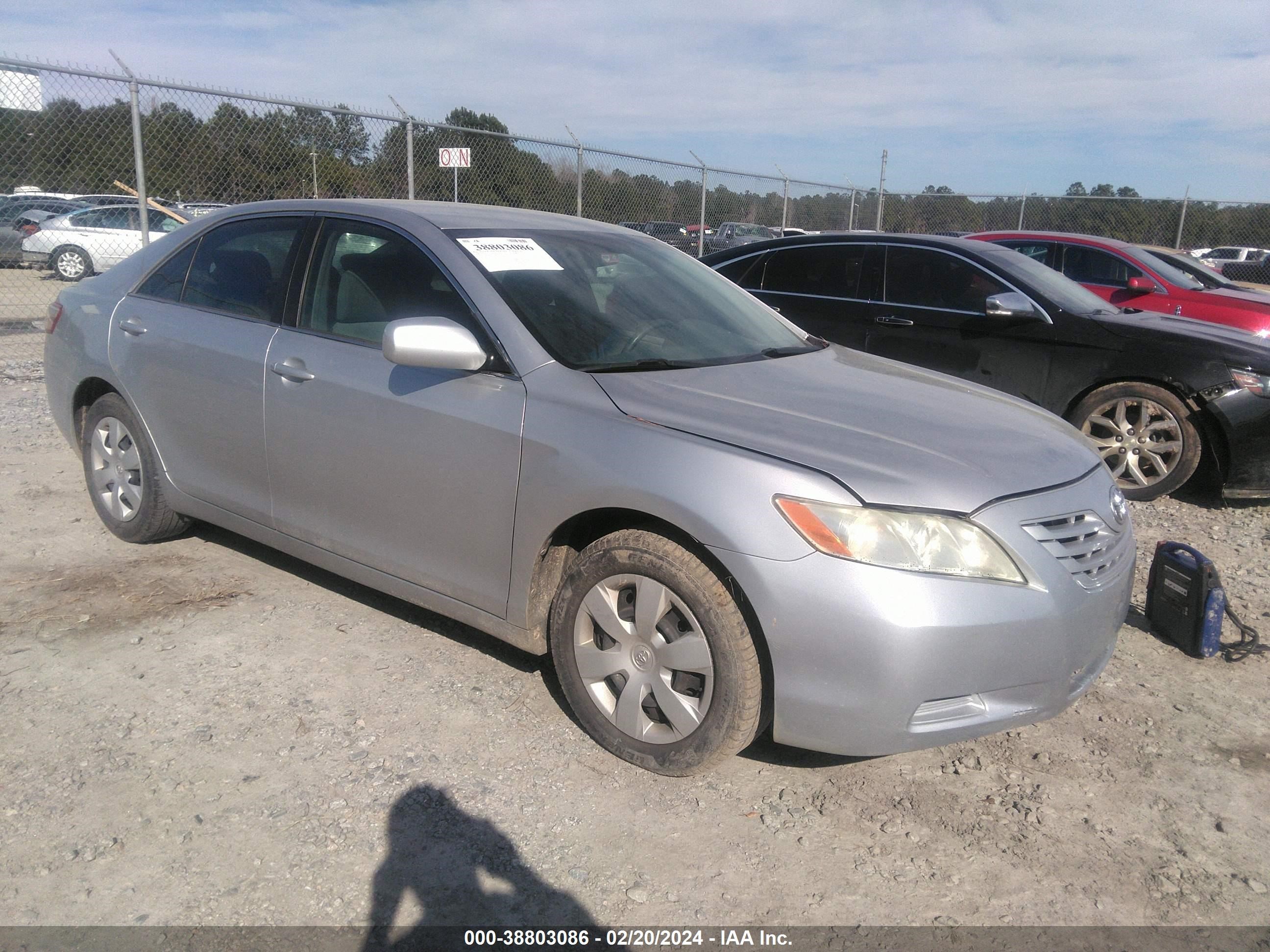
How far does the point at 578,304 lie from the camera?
11.3 ft

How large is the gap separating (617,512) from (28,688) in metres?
2.16

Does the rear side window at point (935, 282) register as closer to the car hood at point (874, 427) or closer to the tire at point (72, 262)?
the car hood at point (874, 427)

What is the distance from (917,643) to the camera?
8.25ft

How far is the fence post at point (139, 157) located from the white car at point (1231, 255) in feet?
83.9

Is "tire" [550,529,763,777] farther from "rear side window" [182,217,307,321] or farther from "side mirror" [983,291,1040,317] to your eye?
"side mirror" [983,291,1040,317]

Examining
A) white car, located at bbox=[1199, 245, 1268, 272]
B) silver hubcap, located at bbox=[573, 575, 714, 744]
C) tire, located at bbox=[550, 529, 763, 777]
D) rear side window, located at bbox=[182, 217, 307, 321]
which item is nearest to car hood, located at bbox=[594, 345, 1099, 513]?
tire, located at bbox=[550, 529, 763, 777]

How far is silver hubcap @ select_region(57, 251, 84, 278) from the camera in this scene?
1366cm

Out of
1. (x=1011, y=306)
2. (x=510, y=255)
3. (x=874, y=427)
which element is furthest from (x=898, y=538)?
(x=1011, y=306)

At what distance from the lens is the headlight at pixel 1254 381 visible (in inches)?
224

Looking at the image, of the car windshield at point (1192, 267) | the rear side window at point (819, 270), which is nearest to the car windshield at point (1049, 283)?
the rear side window at point (819, 270)

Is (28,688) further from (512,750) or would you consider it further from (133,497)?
(512,750)

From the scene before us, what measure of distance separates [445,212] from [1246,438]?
191 inches

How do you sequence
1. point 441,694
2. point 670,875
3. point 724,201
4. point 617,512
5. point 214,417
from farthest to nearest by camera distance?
point 724,201, point 214,417, point 441,694, point 617,512, point 670,875

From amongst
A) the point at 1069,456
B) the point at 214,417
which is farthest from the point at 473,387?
the point at 1069,456
